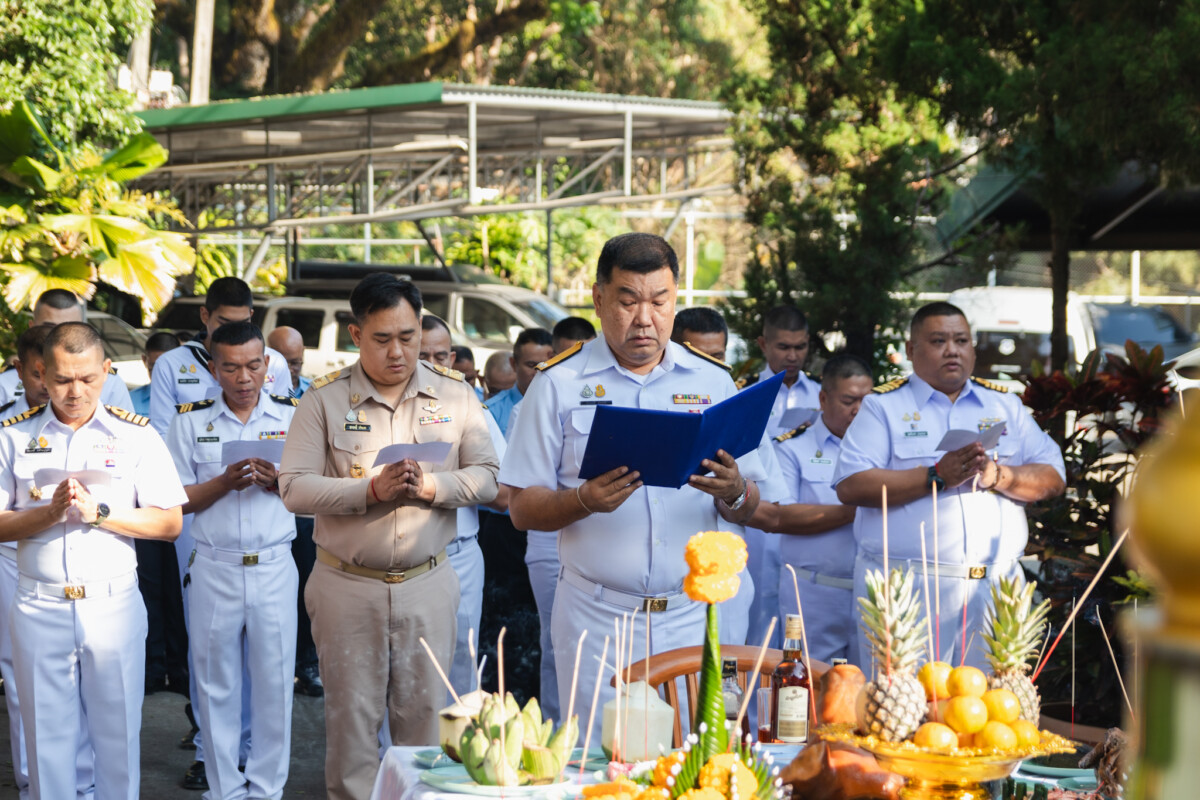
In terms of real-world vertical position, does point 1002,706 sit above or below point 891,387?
below

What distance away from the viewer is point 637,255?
325cm

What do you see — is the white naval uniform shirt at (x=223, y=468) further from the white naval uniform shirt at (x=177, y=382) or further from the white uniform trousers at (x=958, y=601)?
the white uniform trousers at (x=958, y=601)

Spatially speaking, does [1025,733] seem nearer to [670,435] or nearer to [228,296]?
[670,435]

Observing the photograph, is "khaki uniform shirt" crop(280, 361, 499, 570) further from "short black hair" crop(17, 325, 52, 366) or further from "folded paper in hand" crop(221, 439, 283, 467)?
"short black hair" crop(17, 325, 52, 366)

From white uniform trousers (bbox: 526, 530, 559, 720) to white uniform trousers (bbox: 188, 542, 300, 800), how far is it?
1.18 meters

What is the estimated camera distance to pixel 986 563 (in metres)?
4.37

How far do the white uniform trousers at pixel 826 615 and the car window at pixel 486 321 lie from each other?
861 cm

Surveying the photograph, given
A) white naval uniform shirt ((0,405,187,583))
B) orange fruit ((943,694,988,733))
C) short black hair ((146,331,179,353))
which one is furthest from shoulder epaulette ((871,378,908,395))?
short black hair ((146,331,179,353))

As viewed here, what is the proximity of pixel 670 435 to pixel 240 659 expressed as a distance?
103 inches

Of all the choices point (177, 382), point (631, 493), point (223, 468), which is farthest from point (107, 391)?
point (631, 493)

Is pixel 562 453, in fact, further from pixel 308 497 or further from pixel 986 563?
pixel 986 563

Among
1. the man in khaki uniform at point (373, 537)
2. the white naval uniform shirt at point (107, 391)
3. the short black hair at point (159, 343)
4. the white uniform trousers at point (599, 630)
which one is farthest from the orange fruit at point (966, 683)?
the short black hair at point (159, 343)

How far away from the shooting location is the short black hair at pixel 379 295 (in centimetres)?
390

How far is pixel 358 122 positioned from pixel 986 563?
11241mm
